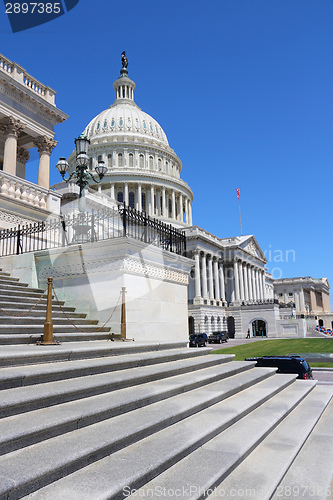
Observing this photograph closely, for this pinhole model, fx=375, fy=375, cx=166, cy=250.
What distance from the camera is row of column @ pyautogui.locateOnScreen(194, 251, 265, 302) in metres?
72.9

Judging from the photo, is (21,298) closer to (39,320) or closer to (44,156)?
(39,320)

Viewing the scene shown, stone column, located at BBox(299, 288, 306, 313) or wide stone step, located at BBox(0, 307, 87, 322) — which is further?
stone column, located at BBox(299, 288, 306, 313)

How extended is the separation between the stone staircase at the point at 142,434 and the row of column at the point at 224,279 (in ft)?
213

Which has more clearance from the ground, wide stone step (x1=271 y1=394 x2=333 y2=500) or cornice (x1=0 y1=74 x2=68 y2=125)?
cornice (x1=0 y1=74 x2=68 y2=125)

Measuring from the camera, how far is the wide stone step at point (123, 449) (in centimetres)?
268

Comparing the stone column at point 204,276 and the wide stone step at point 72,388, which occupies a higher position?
the stone column at point 204,276

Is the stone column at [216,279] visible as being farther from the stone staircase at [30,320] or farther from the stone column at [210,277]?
the stone staircase at [30,320]

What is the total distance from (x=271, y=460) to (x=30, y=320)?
5.84 m

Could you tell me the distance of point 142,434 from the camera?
369 cm

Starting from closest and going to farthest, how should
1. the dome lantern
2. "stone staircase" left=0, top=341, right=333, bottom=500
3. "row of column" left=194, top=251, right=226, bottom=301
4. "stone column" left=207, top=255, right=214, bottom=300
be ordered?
"stone staircase" left=0, top=341, right=333, bottom=500, "row of column" left=194, top=251, right=226, bottom=301, "stone column" left=207, top=255, right=214, bottom=300, the dome lantern

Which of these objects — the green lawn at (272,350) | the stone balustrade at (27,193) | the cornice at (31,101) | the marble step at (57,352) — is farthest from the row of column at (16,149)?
the marble step at (57,352)

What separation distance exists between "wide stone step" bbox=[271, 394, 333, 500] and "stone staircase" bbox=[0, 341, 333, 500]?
1 cm

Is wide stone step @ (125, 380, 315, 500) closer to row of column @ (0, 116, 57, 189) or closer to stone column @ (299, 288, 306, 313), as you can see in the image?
row of column @ (0, 116, 57, 189)

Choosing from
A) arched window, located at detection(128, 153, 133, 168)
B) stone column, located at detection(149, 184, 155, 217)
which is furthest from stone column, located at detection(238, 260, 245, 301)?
arched window, located at detection(128, 153, 133, 168)
